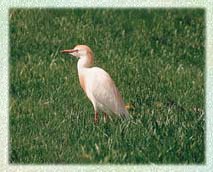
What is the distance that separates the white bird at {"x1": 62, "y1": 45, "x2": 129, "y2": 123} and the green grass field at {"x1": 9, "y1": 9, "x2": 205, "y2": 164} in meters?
0.07

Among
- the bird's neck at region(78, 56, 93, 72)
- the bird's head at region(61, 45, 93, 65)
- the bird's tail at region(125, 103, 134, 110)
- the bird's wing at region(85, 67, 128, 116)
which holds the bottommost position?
the bird's tail at region(125, 103, 134, 110)

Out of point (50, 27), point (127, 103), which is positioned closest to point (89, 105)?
point (127, 103)

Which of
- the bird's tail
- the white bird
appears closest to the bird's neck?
the white bird

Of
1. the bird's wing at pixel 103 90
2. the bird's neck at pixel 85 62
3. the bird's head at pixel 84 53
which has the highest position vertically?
the bird's head at pixel 84 53

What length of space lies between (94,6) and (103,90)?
1.67 ft

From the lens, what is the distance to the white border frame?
4473 mm

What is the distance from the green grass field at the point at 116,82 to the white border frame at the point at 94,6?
30mm

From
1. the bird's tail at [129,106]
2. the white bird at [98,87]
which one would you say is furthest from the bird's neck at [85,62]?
the bird's tail at [129,106]

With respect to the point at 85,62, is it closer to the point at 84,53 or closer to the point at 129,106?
the point at 84,53

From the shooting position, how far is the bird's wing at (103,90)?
4438 mm

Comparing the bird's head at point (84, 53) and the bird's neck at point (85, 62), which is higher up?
the bird's head at point (84, 53)

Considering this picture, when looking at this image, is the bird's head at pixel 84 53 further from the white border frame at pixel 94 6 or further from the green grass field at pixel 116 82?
the white border frame at pixel 94 6

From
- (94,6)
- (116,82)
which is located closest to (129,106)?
(116,82)

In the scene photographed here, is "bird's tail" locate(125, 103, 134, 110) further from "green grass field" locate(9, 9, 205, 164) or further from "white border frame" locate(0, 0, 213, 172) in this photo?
"white border frame" locate(0, 0, 213, 172)
